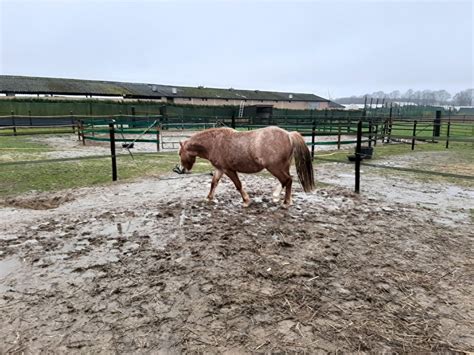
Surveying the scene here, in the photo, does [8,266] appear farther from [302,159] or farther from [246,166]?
[302,159]

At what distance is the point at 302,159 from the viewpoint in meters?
4.90

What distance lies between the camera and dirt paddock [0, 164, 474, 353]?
209cm

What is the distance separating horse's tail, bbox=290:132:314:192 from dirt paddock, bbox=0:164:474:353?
1.33 feet

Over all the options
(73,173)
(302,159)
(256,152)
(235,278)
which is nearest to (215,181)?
(256,152)

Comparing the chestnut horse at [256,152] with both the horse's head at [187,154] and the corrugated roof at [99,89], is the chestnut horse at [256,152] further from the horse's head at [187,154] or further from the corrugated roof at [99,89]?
the corrugated roof at [99,89]

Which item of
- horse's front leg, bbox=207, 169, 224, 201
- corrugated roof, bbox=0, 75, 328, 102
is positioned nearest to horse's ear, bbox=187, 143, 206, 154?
horse's front leg, bbox=207, 169, 224, 201

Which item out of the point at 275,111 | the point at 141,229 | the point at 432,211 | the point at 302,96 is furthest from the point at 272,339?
the point at 302,96

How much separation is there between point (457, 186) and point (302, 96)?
164 feet

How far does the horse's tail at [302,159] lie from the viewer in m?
4.83

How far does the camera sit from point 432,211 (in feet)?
15.7

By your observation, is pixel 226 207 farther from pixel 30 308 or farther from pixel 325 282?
pixel 30 308

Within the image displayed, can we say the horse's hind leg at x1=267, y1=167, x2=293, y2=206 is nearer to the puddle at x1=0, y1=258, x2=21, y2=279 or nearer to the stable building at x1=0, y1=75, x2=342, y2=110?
the puddle at x1=0, y1=258, x2=21, y2=279

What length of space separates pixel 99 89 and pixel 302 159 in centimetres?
3221

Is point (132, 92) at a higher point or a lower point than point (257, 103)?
higher
